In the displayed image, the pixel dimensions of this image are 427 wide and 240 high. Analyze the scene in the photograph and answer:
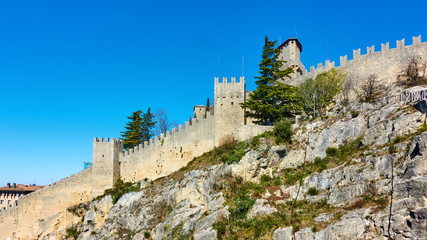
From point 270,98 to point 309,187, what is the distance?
39.2ft

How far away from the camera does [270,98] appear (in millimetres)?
33094

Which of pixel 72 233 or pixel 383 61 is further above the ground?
pixel 383 61

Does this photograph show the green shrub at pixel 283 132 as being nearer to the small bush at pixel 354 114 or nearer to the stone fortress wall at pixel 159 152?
the stone fortress wall at pixel 159 152

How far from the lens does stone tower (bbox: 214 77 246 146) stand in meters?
32.3

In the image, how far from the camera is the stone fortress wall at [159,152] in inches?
1214

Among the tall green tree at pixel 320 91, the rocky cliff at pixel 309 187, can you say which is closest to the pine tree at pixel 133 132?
the rocky cliff at pixel 309 187

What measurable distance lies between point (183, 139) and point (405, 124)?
20.1m

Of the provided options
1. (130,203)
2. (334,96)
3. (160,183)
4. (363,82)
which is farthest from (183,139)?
(363,82)

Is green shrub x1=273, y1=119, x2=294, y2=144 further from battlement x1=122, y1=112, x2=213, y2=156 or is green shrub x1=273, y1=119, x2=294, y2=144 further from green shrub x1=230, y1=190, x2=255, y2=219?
battlement x1=122, y1=112, x2=213, y2=156

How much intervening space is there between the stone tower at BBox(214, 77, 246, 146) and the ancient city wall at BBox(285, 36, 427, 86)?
399 inches

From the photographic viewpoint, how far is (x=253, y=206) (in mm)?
23891

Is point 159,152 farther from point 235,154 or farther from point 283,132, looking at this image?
point 283,132

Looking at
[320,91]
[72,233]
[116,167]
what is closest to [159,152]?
[116,167]

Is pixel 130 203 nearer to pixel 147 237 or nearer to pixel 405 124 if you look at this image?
pixel 147 237
